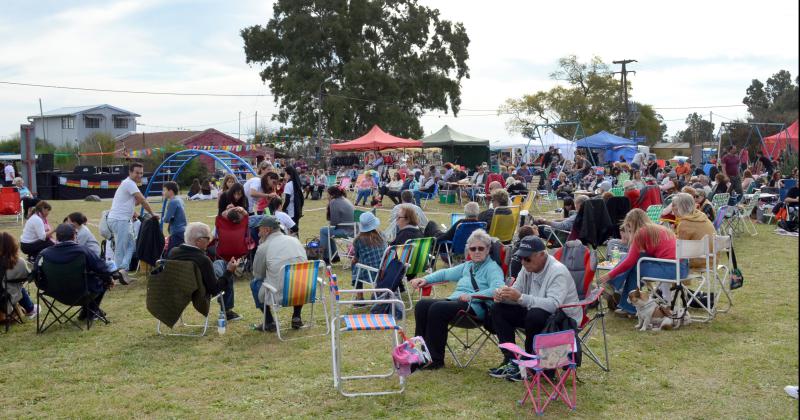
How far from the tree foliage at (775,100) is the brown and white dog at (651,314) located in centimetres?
184

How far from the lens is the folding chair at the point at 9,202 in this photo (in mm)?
16359

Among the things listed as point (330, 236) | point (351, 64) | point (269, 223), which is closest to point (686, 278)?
point (269, 223)

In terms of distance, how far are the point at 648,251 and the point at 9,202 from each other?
577 inches

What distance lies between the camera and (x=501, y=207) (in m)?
9.43

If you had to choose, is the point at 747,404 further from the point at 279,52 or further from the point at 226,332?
the point at 279,52

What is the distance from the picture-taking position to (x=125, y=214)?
923 centimetres

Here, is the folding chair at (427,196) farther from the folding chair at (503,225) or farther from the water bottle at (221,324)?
the water bottle at (221,324)

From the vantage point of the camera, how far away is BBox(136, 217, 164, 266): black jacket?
9.16m

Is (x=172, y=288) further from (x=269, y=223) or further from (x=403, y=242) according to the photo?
(x=403, y=242)

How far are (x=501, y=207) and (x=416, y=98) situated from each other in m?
34.9

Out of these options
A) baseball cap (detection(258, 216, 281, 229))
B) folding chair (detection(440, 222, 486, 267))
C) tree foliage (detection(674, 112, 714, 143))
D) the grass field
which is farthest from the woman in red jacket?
tree foliage (detection(674, 112, 714, 143))

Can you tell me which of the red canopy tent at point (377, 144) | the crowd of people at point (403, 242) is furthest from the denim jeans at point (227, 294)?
the red canopy tent at point (377, 144)

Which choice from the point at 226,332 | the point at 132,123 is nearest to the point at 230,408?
the point at 226,332

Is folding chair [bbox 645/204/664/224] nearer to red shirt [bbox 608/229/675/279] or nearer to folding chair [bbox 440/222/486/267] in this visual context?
folding chair [bbox 440/222/486/267]
